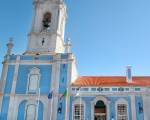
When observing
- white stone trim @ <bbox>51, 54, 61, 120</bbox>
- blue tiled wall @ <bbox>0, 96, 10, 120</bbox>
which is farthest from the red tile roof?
blue tiled wall @ <bbox>0, 96, 10, 120</bbox>

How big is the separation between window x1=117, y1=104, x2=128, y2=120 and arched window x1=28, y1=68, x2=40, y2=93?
429 inches

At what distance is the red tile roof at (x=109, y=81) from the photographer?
38.1m

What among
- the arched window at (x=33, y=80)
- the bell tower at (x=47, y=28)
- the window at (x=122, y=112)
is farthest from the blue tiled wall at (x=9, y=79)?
the window at (x=122, y=112)

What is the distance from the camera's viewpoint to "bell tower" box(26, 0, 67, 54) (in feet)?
136

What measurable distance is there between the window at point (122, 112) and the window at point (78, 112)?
4.55 meters

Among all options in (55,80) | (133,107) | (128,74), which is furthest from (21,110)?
(128,74)

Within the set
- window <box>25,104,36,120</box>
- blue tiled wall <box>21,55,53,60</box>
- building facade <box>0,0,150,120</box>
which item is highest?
blue tiled wall <box>21,55,53,60</box>

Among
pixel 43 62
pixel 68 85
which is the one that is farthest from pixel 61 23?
pixel 68 85

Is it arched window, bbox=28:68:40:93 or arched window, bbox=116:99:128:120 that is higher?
arched window, bbox=28:68:40:93

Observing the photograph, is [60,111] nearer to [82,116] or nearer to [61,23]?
[82,116]

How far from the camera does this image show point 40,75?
3875cm

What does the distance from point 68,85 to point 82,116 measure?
433 cm

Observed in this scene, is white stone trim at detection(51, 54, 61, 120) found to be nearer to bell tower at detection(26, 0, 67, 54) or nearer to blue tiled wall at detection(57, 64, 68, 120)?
blue tiled wall at detection(57, 64, 68, 120)

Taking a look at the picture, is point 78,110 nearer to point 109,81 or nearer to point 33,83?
point 109,81
